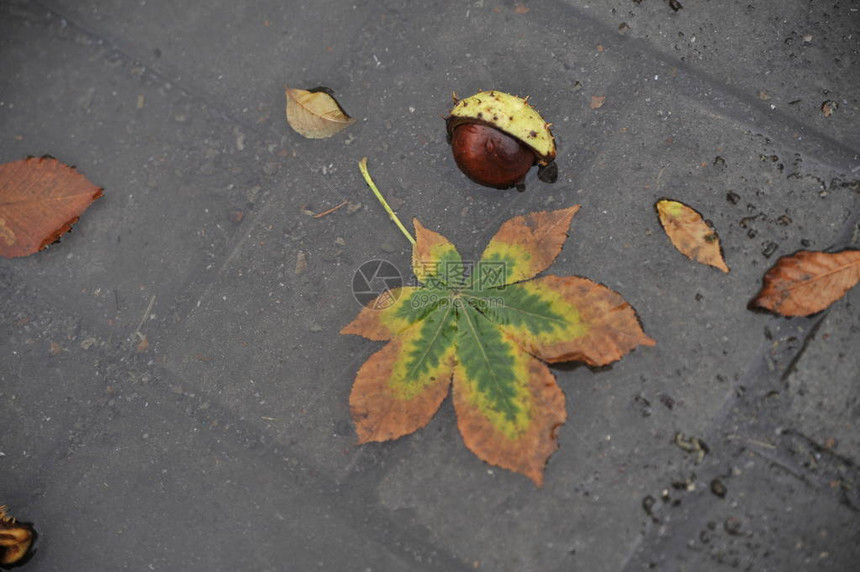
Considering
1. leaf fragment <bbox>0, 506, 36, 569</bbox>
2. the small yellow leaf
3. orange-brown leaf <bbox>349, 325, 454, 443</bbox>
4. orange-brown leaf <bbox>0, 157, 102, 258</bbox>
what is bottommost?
leaf fragment <bbox>0, 506, 36, 569</bbox>

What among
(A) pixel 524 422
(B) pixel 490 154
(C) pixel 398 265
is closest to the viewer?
(A) pixel 524 422

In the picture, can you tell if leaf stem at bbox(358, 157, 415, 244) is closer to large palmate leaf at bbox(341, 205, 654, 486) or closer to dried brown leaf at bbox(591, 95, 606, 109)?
large palmate leaf at bbox(341, 205, 654, 486)

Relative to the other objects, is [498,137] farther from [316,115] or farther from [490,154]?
[316,115]

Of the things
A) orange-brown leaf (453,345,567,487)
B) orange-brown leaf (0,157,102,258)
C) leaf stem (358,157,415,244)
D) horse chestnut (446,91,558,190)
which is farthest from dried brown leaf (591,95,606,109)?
orange-brown leaf (0,157,102,258)

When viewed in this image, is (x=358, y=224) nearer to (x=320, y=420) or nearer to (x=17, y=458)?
(x=320, y=420)

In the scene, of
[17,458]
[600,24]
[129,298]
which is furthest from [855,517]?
[17,458]

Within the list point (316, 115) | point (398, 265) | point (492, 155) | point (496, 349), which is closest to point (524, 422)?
point (496, 349)
